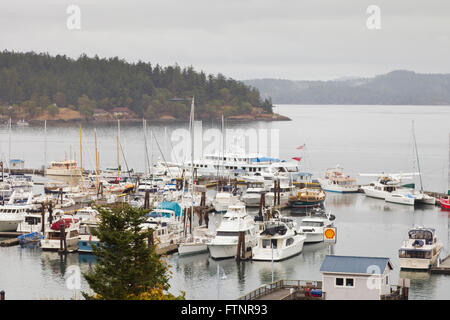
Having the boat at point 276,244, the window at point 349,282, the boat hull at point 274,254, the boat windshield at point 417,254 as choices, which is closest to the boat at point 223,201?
the boat at point 276,244

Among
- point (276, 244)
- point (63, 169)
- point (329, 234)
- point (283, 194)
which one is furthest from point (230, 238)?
point (63, 169)

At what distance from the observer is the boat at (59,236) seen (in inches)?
1649

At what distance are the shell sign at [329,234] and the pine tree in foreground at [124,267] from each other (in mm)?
20223

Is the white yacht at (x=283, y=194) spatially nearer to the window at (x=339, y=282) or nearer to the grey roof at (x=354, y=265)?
the grey roof at (x=354, y=265)

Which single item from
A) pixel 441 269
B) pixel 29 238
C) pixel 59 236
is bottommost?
pixel 441 269

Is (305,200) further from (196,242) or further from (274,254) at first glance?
(274,254)

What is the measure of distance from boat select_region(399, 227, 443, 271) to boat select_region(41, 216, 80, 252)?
16.2 m

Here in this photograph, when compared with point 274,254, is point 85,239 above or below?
A: above

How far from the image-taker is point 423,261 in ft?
123

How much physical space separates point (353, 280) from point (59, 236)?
19161 mm

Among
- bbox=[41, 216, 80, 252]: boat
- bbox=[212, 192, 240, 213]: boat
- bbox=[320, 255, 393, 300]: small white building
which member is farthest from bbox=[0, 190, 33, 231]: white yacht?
bbox=[320, 255, 393, 300]: small white building

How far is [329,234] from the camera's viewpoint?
1767 inches

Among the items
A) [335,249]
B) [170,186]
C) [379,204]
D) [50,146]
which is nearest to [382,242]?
[335,249]
